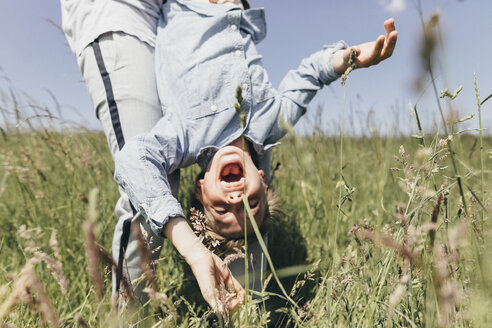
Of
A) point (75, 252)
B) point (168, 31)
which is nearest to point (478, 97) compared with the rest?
point (168, 31)

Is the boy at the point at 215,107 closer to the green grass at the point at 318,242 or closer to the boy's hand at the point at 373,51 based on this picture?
the boy's hand at the point at 373,51

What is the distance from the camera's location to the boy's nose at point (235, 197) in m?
1.58

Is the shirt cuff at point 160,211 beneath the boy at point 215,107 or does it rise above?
beneath

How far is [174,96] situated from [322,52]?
31.6 inches

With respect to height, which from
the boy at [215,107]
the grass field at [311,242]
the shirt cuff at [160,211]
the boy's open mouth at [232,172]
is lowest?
the grass field at [311,242]

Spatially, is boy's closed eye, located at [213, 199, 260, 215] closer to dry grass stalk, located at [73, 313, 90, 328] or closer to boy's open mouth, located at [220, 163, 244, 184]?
boy's open mouth, located at [220, 163, 244, 184]

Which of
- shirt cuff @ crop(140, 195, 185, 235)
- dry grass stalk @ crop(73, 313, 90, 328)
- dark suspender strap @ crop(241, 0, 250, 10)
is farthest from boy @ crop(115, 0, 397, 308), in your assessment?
dry grass stalk @ crop(73, 313, 90, 328)

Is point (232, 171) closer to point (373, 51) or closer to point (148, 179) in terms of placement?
point (148, 179)

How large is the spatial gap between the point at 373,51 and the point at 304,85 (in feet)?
1.32

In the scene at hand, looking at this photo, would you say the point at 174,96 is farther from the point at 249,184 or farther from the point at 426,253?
the point at 426,253

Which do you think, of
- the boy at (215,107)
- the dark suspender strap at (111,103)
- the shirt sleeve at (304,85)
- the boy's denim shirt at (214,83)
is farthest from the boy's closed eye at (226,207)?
the dark suspender strap at (111,103)

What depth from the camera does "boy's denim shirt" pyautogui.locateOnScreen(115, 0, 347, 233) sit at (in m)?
1.70

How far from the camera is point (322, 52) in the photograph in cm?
195

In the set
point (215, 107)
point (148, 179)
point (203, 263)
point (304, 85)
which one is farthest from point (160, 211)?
point (304, 85)
